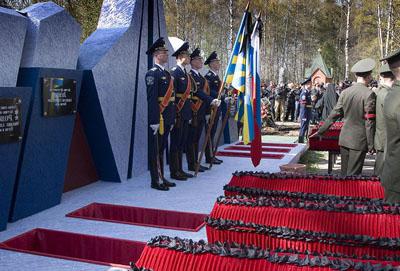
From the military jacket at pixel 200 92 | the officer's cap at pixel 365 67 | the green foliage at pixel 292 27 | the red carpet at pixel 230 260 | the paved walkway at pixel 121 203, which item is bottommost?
the paved walkway at pixel 121 203

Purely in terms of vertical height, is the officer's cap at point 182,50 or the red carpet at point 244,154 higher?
the officer's cap at point 182,50

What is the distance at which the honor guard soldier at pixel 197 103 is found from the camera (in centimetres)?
747

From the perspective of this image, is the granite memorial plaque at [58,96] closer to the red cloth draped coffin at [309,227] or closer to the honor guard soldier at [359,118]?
the red cloth draped coffin at [309,227]

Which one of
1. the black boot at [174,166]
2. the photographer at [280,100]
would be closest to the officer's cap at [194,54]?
the black boot at [174,166]

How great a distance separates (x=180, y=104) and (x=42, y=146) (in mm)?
2443

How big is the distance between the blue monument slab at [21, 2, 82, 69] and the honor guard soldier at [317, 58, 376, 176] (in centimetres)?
328

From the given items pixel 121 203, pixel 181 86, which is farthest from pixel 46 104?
pixel 181 86

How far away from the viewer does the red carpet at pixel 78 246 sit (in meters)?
4.05

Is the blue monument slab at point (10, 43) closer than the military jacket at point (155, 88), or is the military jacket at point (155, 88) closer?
the blue monument slab at point (10, 43)

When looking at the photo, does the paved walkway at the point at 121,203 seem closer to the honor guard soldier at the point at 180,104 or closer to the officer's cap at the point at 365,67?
the honor guard soldier at the point at 180,104

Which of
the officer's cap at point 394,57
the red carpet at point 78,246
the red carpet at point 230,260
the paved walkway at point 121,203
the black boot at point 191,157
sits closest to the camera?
the red carpet at point 230,260

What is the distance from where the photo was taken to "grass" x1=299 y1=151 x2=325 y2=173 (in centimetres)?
948

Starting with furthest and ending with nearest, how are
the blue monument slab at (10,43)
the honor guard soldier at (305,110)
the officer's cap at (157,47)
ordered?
the honor guard soldier at (305,110), the officer's cap at (157,47), the blue monument slab at (10,43)

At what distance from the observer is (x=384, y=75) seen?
215 inches
